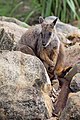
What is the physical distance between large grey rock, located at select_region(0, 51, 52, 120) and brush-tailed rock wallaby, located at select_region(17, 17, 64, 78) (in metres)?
1.20

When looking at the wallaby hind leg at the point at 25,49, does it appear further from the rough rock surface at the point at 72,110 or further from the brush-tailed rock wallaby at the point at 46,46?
the rough rock surface at the point at 72,110

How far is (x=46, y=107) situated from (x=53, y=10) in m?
7.36

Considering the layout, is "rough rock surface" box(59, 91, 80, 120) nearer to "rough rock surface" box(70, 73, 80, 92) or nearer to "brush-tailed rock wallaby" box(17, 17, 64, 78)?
"rough rock surface" box(70, 73, 80, 92)

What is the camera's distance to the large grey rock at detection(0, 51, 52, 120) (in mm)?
5273

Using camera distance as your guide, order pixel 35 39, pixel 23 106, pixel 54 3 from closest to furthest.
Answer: pixel 23 106 < pixel 35 39 < pixel 54 3

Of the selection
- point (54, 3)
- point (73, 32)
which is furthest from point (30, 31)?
point (54, 3)

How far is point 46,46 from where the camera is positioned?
278 inches

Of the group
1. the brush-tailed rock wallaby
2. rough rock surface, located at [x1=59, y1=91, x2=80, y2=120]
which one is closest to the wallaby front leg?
the brush-tailed rock wallaby

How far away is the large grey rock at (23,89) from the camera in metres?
5.27

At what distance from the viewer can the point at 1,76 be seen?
550 cm

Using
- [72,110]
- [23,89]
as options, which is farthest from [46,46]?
[72,110]

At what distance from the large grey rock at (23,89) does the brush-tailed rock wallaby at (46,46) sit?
3.93ft

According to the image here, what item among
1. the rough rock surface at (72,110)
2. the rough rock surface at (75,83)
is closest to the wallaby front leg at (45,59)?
the rough rock surface at (75,83)

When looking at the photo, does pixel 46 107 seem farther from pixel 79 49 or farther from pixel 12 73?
pixel 79 49
